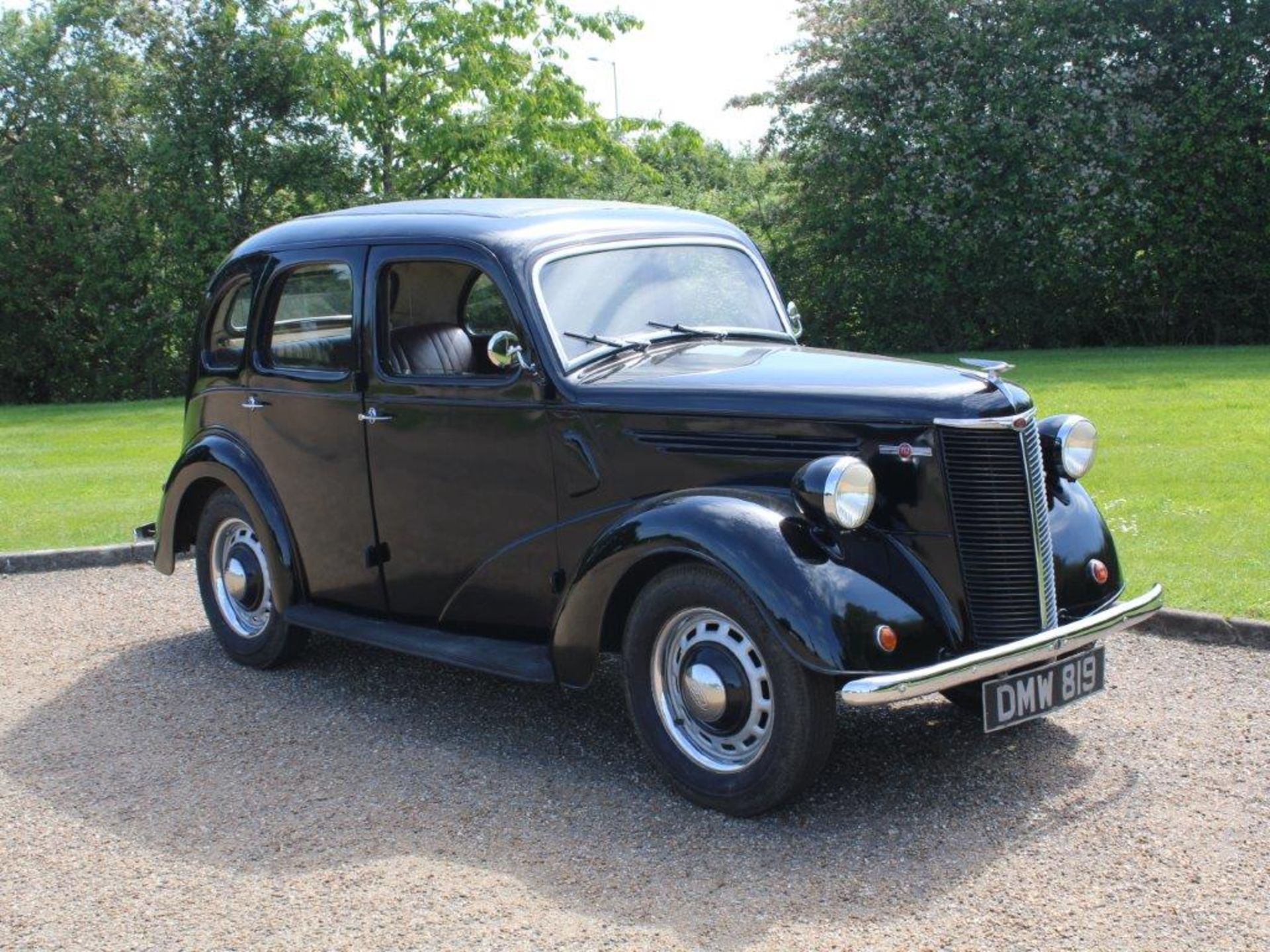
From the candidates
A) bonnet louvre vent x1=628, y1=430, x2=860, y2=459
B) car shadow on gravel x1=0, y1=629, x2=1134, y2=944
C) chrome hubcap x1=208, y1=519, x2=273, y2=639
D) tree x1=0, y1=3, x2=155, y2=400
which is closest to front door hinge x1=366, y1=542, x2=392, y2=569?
car shadow on gravel x1=0, y1=629, x2=1134, y2=944

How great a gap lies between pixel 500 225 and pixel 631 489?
1.34 metres

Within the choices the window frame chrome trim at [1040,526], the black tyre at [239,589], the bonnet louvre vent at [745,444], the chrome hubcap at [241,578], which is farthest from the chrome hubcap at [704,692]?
the chrome hubcap at [241,578]

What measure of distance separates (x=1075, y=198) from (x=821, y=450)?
A: 62.5 ft

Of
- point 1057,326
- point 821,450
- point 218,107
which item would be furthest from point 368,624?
point 218,107

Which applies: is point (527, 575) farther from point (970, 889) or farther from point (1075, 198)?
point (1075, 198)

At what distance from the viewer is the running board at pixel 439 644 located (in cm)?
521

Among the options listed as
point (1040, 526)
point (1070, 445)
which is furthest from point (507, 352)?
point (1070, 445)

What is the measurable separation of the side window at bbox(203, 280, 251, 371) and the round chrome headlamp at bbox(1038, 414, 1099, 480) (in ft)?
12.5

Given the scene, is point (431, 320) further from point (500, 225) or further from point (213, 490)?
point (213, 490)

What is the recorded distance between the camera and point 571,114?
90.9 ft

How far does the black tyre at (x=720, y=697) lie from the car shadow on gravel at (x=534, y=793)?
0.16 metres

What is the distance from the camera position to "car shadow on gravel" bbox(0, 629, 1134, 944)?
13.6 ft

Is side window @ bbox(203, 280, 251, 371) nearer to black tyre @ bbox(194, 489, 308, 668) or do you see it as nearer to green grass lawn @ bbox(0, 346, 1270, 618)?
black tyre @ bbox(194, 489, 308, 668)

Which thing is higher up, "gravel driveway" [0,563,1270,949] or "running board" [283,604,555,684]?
"running board" [283,604,555,684]
